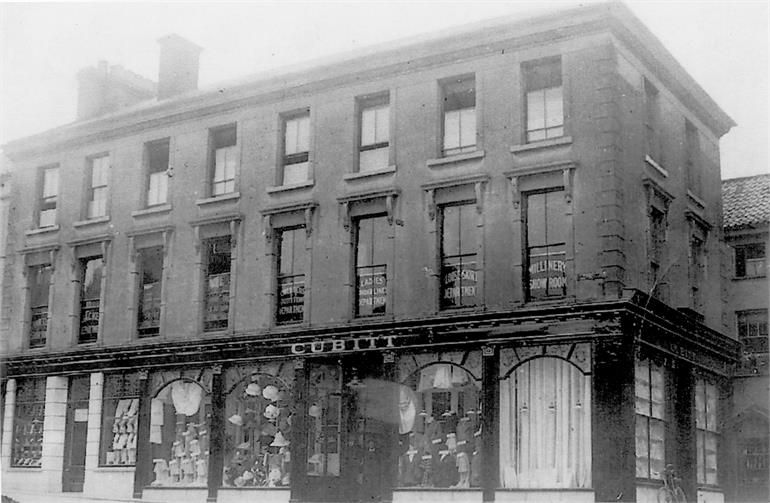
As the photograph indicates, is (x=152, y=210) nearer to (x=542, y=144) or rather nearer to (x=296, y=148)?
(x=296, y=148)

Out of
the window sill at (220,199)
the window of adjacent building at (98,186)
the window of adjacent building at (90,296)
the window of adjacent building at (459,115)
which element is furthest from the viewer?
the window of adjacent building at (98,186)

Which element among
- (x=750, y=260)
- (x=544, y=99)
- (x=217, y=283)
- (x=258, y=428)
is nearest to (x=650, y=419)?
(x=544, y=99)

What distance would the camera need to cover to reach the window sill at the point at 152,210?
87.4 ft

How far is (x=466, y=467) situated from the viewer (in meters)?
21.0

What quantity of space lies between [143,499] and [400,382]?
26.6 feet

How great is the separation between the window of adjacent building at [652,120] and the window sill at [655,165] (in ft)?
0.65

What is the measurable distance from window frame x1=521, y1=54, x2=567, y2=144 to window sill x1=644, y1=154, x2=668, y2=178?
2287 millimetres

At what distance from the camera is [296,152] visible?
25062 millimetres

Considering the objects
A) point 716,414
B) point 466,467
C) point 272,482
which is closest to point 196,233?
point 272,482

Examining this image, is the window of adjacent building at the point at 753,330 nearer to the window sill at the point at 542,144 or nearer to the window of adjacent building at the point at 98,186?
the window sill at the point at 542,144

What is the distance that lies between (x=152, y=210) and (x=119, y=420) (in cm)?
575

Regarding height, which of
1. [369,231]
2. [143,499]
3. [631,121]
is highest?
[631,121]

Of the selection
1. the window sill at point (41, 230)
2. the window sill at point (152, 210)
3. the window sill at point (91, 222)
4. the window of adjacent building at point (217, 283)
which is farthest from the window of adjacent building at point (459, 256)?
the window sill at point (41, 230)

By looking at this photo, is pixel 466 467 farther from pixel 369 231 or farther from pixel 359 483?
pixel 369 231
